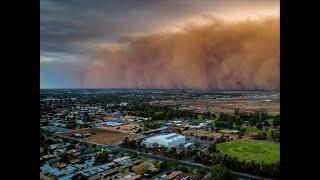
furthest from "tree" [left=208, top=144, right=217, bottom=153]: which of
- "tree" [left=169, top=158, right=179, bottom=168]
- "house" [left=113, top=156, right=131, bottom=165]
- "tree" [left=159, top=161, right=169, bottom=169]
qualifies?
"house" [left=113, top=156, right=131, bottom=165]

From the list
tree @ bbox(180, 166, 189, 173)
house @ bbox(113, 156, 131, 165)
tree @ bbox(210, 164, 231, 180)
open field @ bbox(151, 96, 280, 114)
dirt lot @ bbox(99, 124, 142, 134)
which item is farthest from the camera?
open field @ bbox(151, 96, 280, 114)

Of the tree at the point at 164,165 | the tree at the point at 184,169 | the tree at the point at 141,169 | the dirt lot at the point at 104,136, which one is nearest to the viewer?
the tree at the point at 184,169

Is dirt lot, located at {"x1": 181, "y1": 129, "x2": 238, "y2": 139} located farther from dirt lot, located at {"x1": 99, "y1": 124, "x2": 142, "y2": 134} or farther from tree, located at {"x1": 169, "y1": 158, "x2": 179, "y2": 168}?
tree, located at {"x1": 169, "y1": 158, "x2": 179, "y2": 168}

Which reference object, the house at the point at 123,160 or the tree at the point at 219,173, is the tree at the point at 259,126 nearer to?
the tree at the point at 219,173

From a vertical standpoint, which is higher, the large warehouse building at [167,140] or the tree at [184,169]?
the large warehouse building at [167,140]

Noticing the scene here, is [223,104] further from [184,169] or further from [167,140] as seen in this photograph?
[184,169]

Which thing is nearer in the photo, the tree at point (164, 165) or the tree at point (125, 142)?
the tree at point (164, 165)

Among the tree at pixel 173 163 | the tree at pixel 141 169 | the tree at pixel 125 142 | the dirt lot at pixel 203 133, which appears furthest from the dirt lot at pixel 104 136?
the tree at pixel 173 163

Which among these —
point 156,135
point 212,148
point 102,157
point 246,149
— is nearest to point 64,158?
point 102,157
